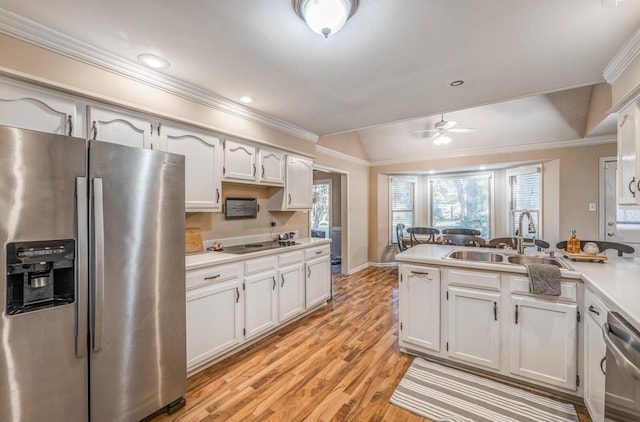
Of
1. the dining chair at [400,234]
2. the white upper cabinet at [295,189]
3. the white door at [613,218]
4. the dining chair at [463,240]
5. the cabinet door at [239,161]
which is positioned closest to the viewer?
the cabinet door at [239,161]

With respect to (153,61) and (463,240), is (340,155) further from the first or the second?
(153,61)

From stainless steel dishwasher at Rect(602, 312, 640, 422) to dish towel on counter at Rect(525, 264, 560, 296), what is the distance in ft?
1.67

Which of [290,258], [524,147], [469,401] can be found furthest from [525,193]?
[290,258]

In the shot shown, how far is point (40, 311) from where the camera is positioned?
139 centimetres

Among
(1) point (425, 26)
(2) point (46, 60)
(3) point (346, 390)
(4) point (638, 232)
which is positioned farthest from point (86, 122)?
(4) point (638, 232)

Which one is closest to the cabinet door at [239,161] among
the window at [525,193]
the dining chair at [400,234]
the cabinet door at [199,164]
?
the cabinet door at [199,164]

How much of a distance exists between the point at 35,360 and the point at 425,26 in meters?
2.79

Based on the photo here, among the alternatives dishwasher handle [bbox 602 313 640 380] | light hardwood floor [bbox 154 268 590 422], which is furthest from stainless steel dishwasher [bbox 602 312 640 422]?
light hardwood floor [bbox 154 268 590 422]

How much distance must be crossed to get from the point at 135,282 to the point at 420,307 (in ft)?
7.40

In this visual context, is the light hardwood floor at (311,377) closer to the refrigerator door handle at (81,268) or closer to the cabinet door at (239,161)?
the refrigerator door handle at (81,268)

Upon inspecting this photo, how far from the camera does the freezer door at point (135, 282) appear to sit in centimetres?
157

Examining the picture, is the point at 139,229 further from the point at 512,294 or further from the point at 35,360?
the point at 512,294

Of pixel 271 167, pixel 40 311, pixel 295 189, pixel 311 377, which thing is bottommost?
pixel 311 377

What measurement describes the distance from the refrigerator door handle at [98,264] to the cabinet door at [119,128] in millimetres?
653
